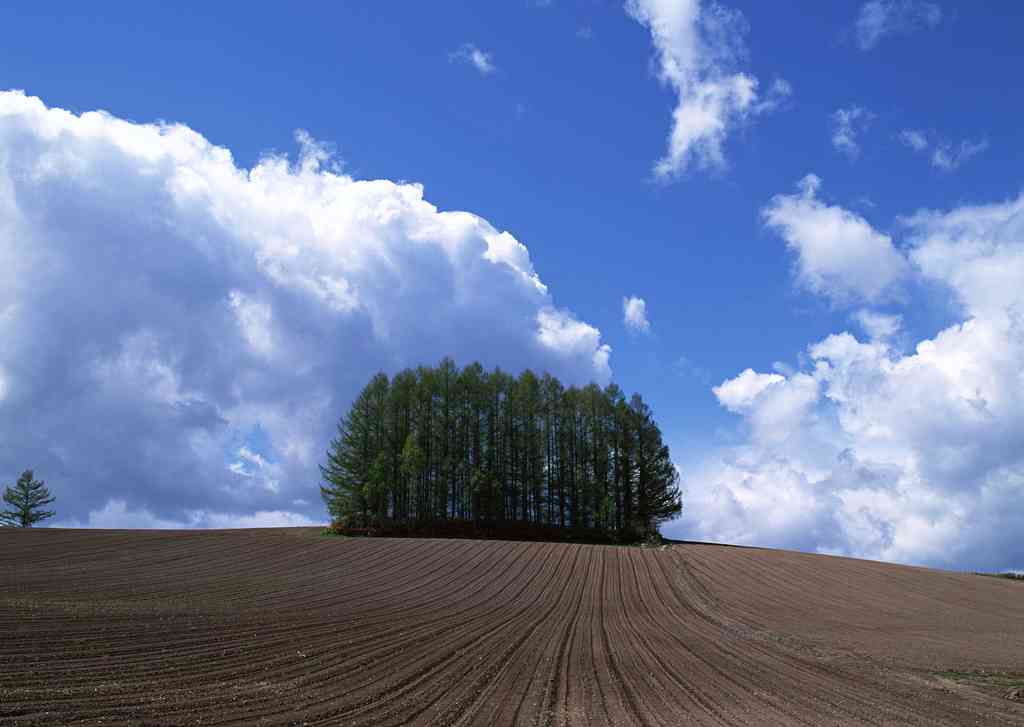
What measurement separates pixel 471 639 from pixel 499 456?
4980 cm

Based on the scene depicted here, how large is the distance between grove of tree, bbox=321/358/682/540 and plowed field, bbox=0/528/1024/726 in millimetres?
21014

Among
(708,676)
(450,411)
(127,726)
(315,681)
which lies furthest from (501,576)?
(450,411)

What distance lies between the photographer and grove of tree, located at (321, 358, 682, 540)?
66438mm

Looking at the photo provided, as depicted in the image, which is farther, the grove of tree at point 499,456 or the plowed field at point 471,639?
the grove of tree at point 499,456

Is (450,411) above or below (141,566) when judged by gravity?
above

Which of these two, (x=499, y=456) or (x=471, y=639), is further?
(x=499, y=456)

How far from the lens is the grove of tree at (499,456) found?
66438 mm

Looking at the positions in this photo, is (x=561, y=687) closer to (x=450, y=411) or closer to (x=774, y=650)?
(x=774, y=650)

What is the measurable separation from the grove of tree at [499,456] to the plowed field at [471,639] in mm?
21014

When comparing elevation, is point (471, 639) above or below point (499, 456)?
below

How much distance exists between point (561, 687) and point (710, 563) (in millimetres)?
33139

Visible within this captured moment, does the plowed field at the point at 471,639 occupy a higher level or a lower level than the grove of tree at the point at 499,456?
lower

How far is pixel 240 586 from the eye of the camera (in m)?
30.8

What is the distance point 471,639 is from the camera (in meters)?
22.2
